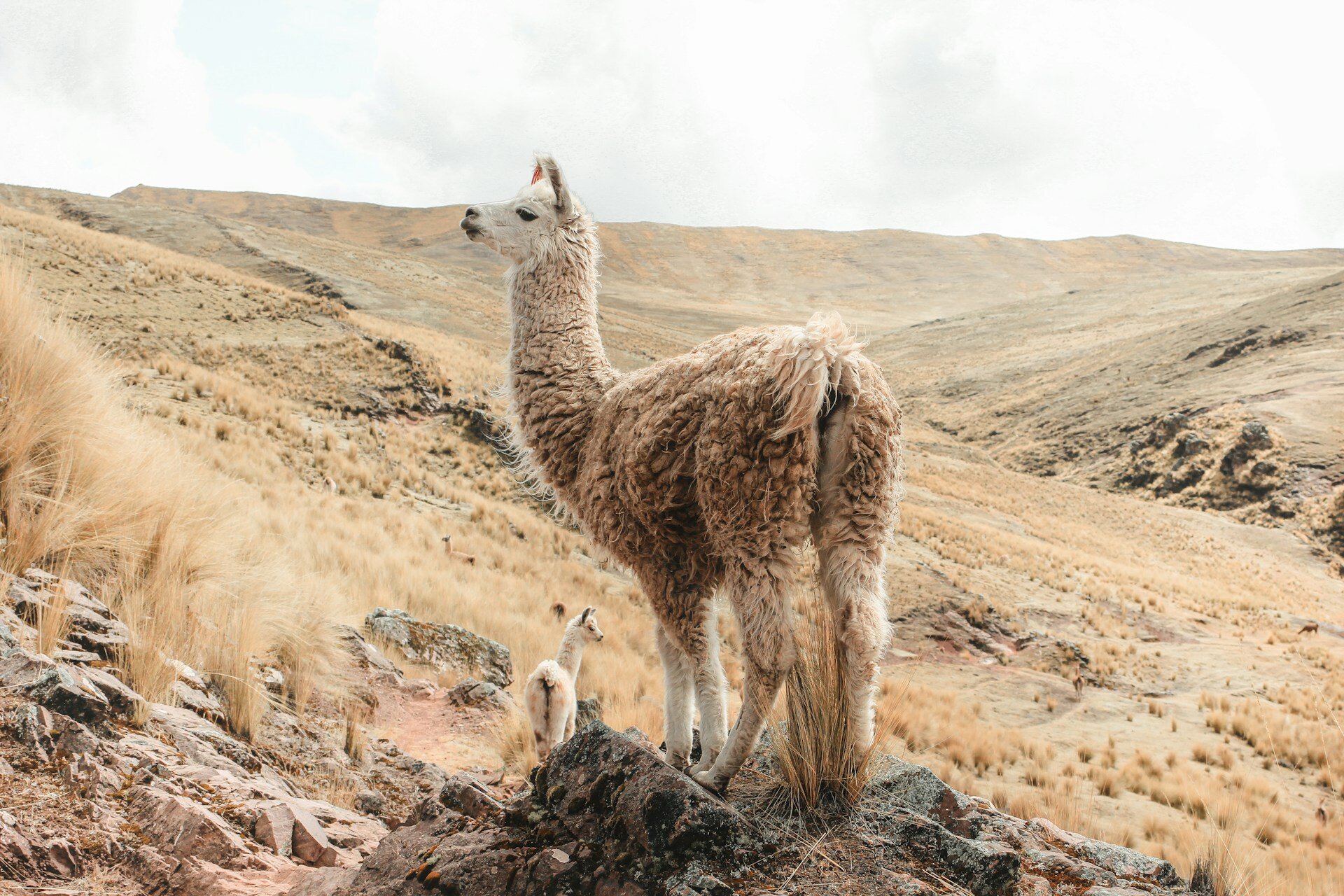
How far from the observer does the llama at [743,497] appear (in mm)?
3066

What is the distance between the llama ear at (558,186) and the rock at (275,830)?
11.9 ft

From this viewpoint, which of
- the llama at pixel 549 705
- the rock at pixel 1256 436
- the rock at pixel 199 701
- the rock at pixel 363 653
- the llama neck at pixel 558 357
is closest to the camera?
the rock at pixel 199 701

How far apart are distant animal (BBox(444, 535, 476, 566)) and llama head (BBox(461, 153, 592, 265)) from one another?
8.65m

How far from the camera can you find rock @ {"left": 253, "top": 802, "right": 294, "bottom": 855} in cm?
294

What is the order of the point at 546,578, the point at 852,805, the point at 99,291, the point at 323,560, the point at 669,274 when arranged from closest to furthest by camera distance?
the point at 852,805 → the point at 323,560 → the point at 546,578 → the point at 99,291 → the point at 669,274

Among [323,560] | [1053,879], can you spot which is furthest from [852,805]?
[323,560]

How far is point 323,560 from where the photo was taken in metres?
9.55

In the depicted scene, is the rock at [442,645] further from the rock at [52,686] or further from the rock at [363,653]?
the rock at [52,686]

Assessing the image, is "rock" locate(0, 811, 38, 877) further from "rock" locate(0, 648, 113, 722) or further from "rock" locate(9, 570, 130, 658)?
"rock" locate(9, 570, 130, 658)

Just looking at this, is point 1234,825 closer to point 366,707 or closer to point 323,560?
point 366,707

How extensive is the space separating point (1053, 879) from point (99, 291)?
28.3m

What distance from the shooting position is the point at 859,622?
9.97 ft

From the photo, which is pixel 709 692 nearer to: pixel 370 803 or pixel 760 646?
pixel 760 646

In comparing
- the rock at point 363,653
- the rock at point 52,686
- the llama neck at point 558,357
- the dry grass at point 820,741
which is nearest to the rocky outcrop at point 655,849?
the dry grass at point 820,741
